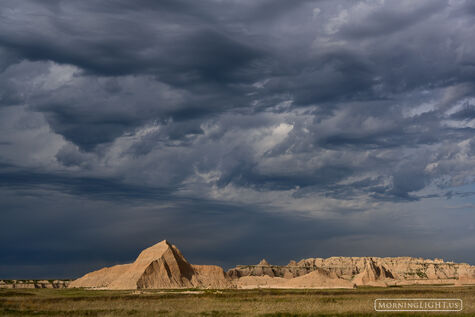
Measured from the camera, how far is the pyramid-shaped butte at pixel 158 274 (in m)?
129

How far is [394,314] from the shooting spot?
42.8 meters

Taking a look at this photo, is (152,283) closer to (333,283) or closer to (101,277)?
(101,277)

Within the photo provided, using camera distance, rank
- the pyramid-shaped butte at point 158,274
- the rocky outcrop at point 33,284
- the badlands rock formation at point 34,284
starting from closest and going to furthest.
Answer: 1. the pyramid-shaped butte at point 158,274
2. the rocky outcrop at point 33,284
3. the badlands rock formation at point 34,284

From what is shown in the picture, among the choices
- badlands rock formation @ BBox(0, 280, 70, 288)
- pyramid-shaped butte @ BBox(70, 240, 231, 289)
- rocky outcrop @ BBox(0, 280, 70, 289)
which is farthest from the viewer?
badlands rock formation @ BBox(0, 280, 70, 288)

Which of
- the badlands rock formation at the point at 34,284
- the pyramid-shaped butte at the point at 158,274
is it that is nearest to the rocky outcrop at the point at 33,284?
the badlands rock formation at the point at 34,284

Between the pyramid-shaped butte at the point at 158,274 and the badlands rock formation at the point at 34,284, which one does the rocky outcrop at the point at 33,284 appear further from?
the pyramid-shaped butte at the point at 158,274

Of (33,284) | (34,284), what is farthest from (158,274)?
(34,284)

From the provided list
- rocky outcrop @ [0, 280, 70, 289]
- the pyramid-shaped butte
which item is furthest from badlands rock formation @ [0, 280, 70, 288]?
the pyramid-shaped butte

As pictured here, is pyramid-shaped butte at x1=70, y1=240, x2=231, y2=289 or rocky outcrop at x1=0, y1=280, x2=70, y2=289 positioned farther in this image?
rocky outcrop at x1=0, y1=280, x2=70, y2=289

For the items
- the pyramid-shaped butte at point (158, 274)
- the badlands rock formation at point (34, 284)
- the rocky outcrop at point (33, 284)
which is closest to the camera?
the pyramid-shaped butte at point (158, 274)

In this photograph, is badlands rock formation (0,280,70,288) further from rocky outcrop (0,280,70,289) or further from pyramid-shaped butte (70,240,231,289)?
pyramid-shaped butte (70,240,231,289)

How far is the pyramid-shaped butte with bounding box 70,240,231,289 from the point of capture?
424ft

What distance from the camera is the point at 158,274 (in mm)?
131500

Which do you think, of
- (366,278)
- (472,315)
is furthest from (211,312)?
(366,278)
